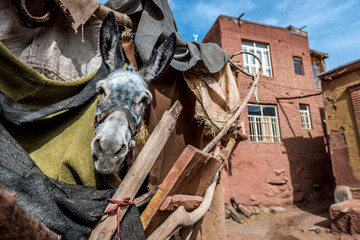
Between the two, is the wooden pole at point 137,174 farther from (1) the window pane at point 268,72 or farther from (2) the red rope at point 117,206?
(1) the window pane at point 268,72

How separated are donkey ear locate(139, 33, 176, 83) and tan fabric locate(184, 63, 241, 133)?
52 cm

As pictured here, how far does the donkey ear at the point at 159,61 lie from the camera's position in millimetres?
2096

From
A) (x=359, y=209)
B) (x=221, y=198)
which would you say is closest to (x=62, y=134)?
(x=221, y=198)

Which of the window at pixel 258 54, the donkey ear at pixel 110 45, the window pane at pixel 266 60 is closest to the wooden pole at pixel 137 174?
the donkey ear at pixel 110 45

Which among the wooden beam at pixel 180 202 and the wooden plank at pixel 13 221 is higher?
the wooden plank at pixel 13 221

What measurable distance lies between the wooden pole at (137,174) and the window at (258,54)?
10.2 m

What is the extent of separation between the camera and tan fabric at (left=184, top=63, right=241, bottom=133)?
269 cm

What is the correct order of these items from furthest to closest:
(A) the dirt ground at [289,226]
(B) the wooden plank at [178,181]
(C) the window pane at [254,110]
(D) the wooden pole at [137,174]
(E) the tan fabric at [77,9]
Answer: (C) the window pane at [254,110], (A) the dirt ground at [289,226], (E) the tan fabric at [77,9], (B) the wooden plank at [178,181], (D) the wooden pole at [137,174]

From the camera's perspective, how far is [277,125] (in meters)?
10.1

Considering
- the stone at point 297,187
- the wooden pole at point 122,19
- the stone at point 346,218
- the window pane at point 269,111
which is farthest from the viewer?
the window pane at point 269,111

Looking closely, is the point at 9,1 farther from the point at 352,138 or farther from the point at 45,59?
the point at 352,138

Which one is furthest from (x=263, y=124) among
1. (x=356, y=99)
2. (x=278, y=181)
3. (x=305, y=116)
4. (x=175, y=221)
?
(x=175, y=221)

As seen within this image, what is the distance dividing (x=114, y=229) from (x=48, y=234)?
1.54 ft

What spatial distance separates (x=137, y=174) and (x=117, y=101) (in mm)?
584
